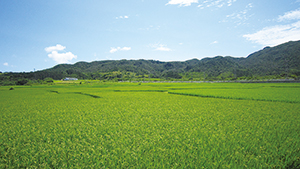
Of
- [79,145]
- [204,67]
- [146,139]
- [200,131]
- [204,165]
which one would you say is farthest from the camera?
[204,67]

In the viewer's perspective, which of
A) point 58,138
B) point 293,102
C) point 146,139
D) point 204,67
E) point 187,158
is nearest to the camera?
point 187,158

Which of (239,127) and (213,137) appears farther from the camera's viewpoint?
(239,127)

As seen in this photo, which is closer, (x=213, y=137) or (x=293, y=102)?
(x=213, y=137)

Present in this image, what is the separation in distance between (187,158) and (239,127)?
4.38 m

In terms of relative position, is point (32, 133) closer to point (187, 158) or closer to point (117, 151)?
point (117, 151)

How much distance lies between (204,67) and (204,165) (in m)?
184

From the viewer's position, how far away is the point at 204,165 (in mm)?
4086

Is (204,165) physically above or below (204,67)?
below

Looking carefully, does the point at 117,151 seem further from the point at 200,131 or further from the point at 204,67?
the point at 204,67

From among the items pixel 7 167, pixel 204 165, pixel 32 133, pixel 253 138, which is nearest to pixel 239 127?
pixel 253 138

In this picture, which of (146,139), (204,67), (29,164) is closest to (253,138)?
(146,139)

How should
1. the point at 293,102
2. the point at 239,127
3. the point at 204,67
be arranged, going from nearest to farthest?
the point at 239,127, the point at 293,102, the point at 204,67

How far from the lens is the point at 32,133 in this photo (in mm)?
6918

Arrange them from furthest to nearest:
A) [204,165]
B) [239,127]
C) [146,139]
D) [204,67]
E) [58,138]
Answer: [204,67]
[239,127]
[58,138]
[146,139]
[204,165]
